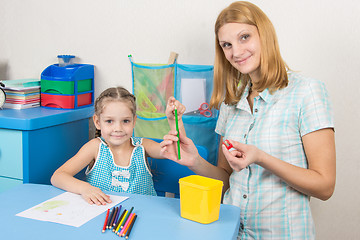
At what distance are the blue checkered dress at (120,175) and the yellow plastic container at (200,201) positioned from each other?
1.63 ft

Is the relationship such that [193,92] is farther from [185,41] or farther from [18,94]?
[18,94]

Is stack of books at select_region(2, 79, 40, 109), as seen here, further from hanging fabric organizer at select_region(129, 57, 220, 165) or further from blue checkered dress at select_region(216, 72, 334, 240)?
blue checkered dress at select_region(216, 72, 334, 240)

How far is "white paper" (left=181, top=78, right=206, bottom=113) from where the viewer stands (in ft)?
6.12

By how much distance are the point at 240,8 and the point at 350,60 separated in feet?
2.03

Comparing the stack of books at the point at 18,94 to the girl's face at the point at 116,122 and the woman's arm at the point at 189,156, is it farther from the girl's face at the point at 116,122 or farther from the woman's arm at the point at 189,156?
the woman's arm at the point at 189,156

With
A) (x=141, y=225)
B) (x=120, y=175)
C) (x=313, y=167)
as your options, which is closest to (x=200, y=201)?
(x=141, y=225)

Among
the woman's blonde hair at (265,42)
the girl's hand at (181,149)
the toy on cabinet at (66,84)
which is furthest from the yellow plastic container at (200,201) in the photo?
the toy on cabinet at (66,84)

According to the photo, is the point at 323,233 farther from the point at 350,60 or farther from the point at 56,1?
the point at 56,1

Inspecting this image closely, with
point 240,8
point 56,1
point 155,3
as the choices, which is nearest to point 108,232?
point 240,8

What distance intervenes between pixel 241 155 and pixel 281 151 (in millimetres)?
241

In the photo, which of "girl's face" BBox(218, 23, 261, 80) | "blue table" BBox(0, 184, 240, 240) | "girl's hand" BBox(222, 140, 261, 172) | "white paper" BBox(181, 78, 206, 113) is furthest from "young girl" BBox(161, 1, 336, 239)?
"white paper" BBox(181, 78, 206, 113)

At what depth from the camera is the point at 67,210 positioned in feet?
3.55

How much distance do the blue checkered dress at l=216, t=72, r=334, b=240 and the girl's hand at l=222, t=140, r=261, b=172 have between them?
8.3 inches

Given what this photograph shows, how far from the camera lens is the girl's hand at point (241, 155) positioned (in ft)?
3.56
